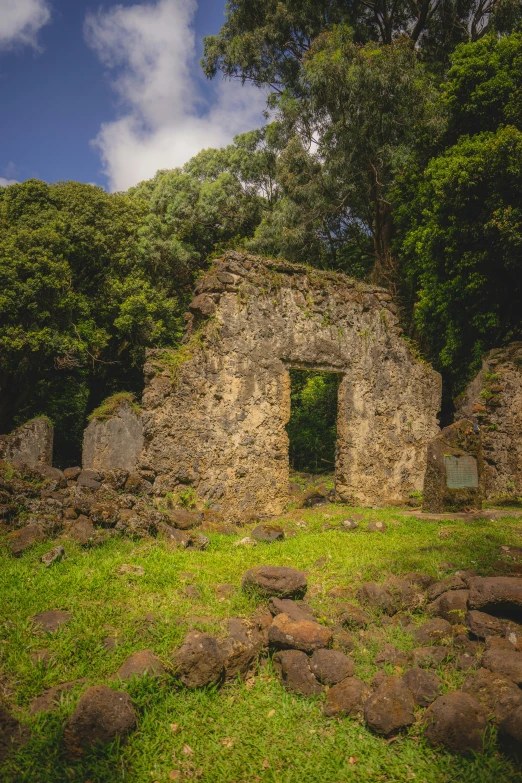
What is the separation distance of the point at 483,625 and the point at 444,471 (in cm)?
448

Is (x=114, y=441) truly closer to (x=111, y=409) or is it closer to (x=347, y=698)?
(x=111, y=409)

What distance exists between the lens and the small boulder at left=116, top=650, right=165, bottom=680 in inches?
134

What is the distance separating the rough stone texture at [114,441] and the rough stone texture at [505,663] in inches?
387

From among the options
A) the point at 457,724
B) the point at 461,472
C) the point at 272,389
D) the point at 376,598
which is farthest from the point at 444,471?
the point at 457,724

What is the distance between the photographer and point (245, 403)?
27.2 feet

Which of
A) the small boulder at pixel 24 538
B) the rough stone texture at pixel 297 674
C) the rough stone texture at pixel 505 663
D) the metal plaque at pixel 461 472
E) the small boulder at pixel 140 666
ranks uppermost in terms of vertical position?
the metal plaque at pixel 461 472

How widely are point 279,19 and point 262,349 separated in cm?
1632

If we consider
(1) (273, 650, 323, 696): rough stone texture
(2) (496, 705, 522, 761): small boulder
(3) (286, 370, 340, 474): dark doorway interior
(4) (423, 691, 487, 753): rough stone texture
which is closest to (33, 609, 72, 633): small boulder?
(1) (273, 650, 323, 696): rough stone texture

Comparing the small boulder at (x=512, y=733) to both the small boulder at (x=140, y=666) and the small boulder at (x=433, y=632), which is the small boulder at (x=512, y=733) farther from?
the small boulder at (x=140, y=666)

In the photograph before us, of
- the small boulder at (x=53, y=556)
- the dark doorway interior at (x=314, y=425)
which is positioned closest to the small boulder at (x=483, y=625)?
the small boulder at (x=53, y=556)

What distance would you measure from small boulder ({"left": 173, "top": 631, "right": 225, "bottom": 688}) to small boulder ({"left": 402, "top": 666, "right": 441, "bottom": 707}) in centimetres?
124

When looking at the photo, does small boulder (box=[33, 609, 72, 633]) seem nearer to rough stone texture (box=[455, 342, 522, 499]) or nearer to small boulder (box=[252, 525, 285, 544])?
small boulder (box=[252, 525, 285, 544])

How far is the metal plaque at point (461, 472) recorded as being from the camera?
8.15 metres

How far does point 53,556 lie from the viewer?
5172mm
